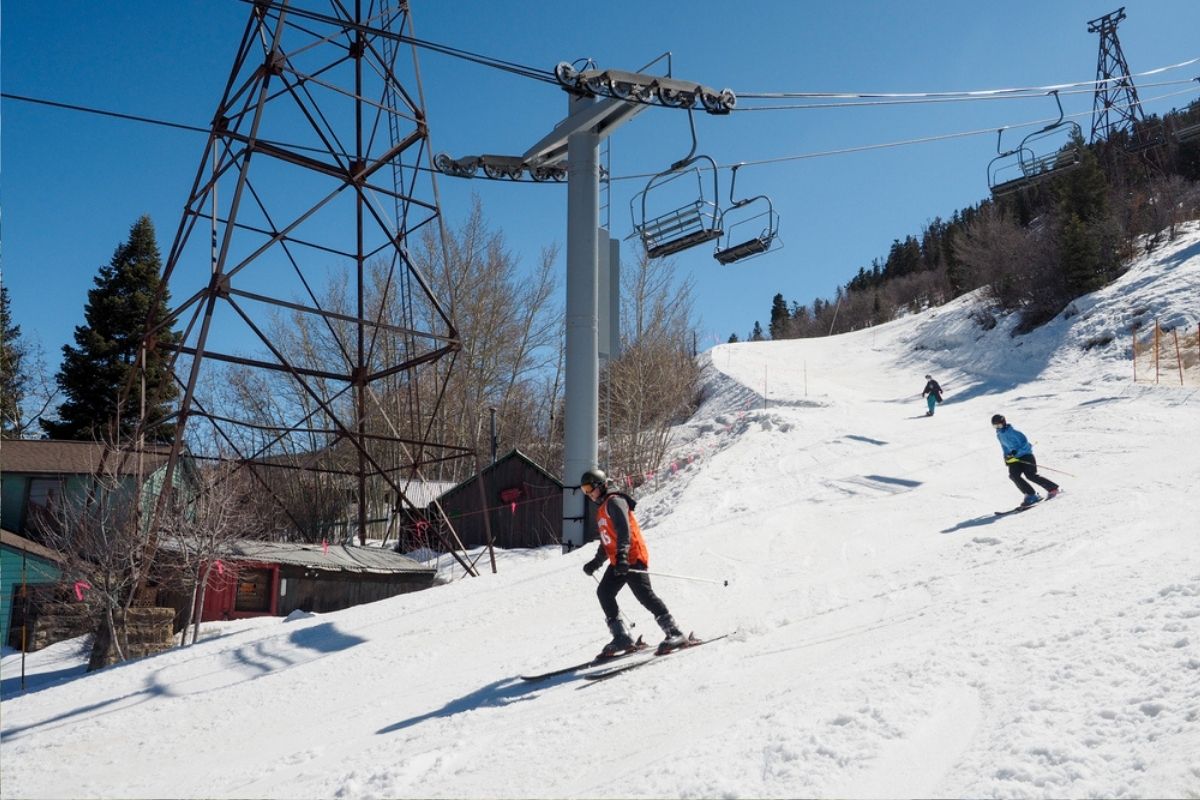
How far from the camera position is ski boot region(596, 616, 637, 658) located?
7.34m

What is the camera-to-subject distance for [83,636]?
20516 mm

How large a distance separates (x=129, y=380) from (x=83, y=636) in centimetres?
Result: 881

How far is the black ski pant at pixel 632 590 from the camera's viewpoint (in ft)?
24.0

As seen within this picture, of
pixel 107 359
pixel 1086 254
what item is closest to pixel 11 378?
pixel 107 359

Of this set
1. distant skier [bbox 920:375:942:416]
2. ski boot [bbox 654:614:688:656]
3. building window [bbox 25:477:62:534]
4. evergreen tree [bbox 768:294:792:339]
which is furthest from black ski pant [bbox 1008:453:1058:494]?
evergreen tree [bbox 768:294:792:339]

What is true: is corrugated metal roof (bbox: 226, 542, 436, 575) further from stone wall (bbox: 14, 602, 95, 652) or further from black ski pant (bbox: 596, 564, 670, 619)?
black ski pant (bbox: 596, 564, 670, 619)

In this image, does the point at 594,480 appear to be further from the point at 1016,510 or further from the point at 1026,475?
the point at 1026,475

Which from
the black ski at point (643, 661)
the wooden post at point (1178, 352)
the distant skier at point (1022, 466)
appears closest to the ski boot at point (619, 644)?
the black ski at point (643, 661)

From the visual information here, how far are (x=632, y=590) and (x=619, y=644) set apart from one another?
0.49 m

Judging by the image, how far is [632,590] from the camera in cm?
737

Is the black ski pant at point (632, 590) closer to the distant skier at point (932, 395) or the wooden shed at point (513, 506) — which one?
the wooden shed at point (513, 506)

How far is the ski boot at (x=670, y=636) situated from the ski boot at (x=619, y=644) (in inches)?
11.3

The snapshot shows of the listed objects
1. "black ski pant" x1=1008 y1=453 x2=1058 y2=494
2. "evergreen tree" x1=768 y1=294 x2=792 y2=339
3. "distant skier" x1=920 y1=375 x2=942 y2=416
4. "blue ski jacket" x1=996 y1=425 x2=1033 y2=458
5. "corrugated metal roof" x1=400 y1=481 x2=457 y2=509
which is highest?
"evergreen tree" x1=768 y1=294 x2=792 y2=339

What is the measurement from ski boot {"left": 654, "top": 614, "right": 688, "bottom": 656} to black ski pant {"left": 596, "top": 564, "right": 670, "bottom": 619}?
0.18 feet
